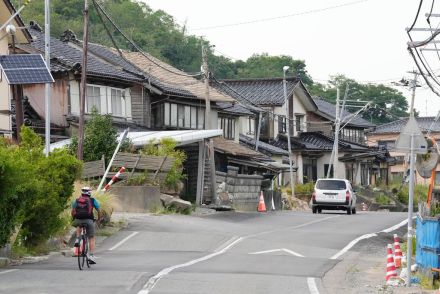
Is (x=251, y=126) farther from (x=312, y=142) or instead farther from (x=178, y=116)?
(x=178, y=116)

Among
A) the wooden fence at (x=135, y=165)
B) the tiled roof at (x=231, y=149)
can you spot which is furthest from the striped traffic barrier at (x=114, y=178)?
the tiled roof at (x=231, y=149)

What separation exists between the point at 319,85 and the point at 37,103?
3035 inches

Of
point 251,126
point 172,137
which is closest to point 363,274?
point 172,137

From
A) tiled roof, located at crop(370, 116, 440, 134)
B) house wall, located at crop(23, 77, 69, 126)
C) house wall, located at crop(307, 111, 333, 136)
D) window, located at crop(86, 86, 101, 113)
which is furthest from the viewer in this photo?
tiled roof, located at crop(370, 116, 440, 134)

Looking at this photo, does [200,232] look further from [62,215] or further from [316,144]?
[316,144]

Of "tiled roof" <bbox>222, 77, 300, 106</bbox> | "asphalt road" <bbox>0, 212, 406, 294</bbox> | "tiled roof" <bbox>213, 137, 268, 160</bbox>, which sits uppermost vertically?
"tiled roof" <bbox>222, 77, 300, 106</bbox>

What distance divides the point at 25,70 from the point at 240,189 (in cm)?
2072

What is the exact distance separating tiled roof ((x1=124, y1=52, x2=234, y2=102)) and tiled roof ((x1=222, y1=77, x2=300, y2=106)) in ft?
48.6

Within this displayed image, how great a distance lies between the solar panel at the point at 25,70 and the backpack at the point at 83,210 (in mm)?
7601

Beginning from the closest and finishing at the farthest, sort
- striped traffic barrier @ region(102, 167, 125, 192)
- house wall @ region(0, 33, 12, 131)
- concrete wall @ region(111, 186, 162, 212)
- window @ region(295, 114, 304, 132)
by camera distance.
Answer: striped traffic barrier @ region(102, 167, 125, 192) → concrete wall @ region(111, 186, 162, 212) → house wall @ region(0, 33, 12, 131) → window @ region(295, 114, 304, 132)

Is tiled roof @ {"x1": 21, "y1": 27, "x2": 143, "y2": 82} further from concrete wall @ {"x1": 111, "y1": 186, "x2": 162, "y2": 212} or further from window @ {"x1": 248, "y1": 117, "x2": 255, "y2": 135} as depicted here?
window @ {"x1": 248, "y1": 117, "x2": 255, "y2": 135}

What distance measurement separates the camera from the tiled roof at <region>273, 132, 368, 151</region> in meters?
72.4

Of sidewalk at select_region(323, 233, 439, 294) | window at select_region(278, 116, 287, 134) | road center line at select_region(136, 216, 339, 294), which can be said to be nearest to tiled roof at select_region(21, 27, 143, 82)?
road center line at select_region(136, 216, 339, 294)

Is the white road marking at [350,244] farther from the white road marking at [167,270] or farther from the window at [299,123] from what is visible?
the window at [299,123]
